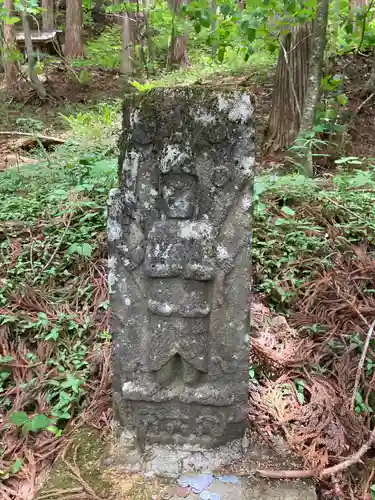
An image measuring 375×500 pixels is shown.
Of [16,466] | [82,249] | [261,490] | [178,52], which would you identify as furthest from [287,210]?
[178,52]

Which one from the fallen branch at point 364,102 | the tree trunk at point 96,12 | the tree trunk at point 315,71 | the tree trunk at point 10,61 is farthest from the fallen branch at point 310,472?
the tree trunk at point 96,12

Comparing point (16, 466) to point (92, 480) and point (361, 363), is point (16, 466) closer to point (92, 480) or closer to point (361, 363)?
point (92, 480)

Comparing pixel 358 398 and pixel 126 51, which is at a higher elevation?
pixel 126 51

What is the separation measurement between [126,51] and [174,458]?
444 inches

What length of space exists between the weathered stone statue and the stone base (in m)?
0.02

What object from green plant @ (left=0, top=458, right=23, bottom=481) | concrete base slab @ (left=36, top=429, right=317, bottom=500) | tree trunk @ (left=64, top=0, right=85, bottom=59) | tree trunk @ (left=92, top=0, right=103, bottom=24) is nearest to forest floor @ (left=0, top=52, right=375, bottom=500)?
green plant @ (left=0, top=458, right=23, bottom=481)

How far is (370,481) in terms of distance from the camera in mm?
2461

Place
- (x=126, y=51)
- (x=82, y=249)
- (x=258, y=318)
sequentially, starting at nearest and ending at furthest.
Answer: (x=258, y=318) < (x=82, y=249) < (x=126, y=51)

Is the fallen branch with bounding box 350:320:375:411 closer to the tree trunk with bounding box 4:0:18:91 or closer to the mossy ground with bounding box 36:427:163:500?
the mossy ground with bounding box 36:427:163:500

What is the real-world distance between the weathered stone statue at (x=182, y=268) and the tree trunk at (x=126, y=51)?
10.6 m

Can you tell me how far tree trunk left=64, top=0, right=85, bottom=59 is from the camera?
12961mm

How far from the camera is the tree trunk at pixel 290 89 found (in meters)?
5.73

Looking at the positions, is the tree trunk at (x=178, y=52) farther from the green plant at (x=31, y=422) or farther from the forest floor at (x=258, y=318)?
the green plant at (x=31, y=422)

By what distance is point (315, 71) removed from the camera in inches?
→ 197
